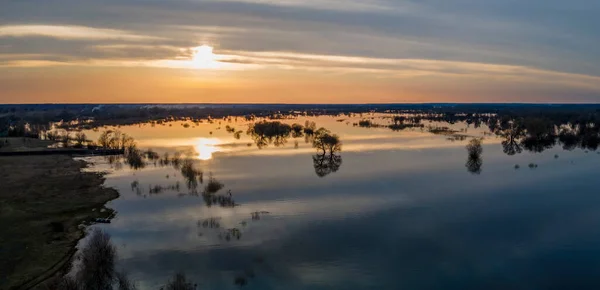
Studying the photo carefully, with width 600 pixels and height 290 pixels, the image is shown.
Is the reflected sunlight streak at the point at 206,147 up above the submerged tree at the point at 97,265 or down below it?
above

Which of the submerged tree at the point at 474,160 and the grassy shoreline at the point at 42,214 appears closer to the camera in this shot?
the grassy shoreline at the point at 42,214

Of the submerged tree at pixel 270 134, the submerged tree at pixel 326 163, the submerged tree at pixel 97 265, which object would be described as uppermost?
the submerged tree at pixel 270 134

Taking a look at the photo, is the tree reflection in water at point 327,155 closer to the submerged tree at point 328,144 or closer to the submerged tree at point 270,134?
the submerged tree at point 328,144

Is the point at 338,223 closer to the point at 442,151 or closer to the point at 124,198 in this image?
the point at 124,198

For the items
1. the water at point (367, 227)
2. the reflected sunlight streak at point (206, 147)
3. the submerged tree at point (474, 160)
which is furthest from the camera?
the reflected sunlight streak at point (206, 147)

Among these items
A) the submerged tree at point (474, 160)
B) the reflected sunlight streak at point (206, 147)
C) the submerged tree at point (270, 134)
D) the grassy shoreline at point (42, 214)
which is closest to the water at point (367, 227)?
the submerged tree at point (474, 160)

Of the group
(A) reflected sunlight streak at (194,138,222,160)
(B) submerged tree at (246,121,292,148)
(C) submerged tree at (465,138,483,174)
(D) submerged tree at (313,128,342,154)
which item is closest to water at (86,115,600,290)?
(C) submerged tree at (465,138,483,174)

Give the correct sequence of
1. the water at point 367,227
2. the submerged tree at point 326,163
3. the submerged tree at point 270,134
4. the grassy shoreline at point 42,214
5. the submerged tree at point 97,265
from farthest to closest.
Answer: the submerged tree at point 270,134 < the submerged tree at point 326,163 < the water at point 367,227 < the grassy shoreline at point 42,214 < the submerged tree at point 97,265

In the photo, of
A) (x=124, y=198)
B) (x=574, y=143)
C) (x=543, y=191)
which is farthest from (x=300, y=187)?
(x=574, y=143)
